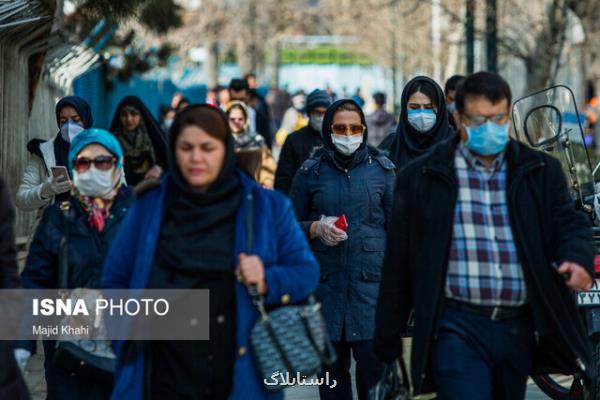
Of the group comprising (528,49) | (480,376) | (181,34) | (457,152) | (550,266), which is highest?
(181,34)

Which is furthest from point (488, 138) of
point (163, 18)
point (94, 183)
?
point (163, 18)

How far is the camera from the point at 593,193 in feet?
25.5

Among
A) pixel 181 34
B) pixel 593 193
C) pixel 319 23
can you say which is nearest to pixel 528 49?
pixel 593 193

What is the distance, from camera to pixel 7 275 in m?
4.79

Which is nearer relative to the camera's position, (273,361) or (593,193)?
(273,361)

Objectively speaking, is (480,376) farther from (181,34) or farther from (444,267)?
(181,34)

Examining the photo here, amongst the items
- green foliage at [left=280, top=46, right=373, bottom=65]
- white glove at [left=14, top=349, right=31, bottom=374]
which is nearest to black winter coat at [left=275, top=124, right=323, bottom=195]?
white glove at [left=14, top=349, right=31, bottom=374]

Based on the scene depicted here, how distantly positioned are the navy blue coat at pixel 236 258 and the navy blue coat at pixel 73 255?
550mm

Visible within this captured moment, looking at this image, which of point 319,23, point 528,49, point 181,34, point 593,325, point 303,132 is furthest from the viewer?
point 319,23

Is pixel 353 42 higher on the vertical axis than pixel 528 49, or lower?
higher

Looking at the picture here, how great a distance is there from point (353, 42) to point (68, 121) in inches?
2941

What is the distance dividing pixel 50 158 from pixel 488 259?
3469mm

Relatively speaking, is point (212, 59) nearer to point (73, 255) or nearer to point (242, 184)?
point (73, 255)

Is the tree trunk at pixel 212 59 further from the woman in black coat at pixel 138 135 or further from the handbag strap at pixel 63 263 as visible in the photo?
the handbag strap at pixel 63 263
